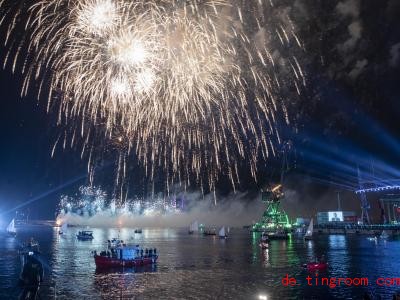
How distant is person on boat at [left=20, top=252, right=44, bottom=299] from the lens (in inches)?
862

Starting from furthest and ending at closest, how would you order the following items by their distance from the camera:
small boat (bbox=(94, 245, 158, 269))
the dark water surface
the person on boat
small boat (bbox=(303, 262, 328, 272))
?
small boat (bbox=(94, 245, 158, 269)), small boat (bbox=(303, 262, 328, 272)), the dark water surface, the person on boat

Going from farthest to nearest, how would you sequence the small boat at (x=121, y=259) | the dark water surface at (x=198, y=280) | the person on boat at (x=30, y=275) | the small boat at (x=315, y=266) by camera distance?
the small boat at (x=121, y=259) < the small boat at (x=315, y=266) < the dark water surface at (x=198, y=280) < the person on boat at (x=30, y=275)

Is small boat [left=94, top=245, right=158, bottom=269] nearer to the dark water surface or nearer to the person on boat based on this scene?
the dark water surface

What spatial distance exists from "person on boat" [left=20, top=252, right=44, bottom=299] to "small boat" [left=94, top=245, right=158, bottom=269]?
5191 cm

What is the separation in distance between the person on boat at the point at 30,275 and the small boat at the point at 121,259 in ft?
170

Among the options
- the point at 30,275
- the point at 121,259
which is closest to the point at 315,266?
the point at 121,259

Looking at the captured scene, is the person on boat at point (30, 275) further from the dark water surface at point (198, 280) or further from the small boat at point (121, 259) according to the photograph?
the small boat at point (121, 259)

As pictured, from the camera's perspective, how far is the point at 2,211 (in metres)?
182

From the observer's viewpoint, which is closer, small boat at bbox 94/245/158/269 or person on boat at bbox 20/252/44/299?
person on boat at bbox 20/252/44/299

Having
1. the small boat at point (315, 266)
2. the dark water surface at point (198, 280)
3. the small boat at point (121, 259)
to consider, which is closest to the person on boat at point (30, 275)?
the dark water surface at point (198, 280)

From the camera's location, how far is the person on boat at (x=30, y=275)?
21891 millimetres

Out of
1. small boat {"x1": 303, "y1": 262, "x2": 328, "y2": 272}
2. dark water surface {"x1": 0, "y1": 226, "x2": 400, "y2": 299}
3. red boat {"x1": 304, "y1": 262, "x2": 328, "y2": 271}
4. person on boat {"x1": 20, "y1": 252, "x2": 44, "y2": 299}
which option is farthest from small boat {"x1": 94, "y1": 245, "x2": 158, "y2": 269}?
person on boat {"x1": 20, "y1": 252, "x2": 44, "y2": 299}

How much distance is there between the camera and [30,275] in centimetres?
2198

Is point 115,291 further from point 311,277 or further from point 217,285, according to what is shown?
point 311,277
